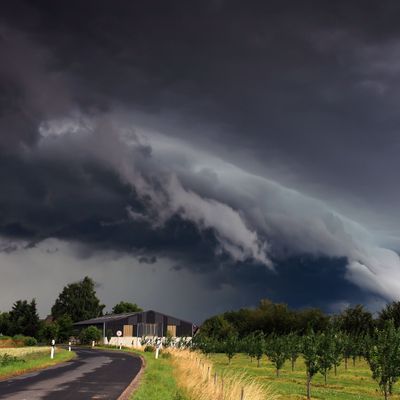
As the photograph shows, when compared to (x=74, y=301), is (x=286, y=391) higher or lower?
lower

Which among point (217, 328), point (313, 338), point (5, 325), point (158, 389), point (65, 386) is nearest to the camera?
point (158, 389)

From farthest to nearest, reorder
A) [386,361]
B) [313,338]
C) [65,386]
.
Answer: [313,338] → [386,361] → [65,386]

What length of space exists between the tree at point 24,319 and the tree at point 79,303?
Answer: 3928 cm

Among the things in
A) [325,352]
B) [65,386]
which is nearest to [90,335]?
[325,352]

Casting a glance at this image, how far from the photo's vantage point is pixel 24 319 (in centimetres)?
12112

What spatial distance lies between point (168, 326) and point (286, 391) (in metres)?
86.0

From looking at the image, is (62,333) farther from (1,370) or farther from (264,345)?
(1,370)

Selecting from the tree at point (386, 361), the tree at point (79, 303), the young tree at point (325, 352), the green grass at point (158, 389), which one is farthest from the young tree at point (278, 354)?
the tree at point (79, 303)

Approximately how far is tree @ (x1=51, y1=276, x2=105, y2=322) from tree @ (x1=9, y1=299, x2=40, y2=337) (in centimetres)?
3928

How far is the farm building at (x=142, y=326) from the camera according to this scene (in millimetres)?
112575

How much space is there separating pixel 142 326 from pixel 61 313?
55.3m

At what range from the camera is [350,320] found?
111 m

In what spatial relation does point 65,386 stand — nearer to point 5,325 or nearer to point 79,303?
point 5,325

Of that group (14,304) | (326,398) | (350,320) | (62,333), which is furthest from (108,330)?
(326,398)
